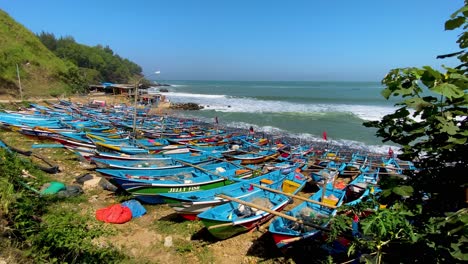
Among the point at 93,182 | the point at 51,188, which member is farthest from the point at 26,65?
the point at 51,188

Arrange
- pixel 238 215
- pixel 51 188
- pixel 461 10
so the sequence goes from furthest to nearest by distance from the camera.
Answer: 1. pixel 51 188
2. pixel 238 215
3. pixel 461 10

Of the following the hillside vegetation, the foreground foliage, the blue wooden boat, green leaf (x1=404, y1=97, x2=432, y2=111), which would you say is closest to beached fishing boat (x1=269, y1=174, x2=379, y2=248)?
green leaf (x1=404, y1=97, x2=432, y2=111)

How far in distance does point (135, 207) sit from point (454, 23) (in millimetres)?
9227

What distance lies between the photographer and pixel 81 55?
78250 mm

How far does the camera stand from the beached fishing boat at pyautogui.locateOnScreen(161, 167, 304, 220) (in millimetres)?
8141

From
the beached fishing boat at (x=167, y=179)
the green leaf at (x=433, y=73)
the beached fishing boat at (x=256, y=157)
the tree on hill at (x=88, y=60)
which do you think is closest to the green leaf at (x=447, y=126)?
the green leaf at (x=433, y=73)

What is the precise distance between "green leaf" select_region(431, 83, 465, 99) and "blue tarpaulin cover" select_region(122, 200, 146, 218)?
8.82 metres

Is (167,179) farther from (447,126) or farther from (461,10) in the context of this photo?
(461,10)

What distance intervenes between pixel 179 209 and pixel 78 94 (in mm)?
42791

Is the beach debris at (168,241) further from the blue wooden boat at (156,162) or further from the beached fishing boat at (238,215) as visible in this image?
the blue wooden boat at (156,162)

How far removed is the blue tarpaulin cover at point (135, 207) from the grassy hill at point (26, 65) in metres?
33.1

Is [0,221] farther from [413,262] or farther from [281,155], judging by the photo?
[281,155]

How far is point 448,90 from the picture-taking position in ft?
7.78

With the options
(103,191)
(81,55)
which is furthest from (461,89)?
(81,55)
